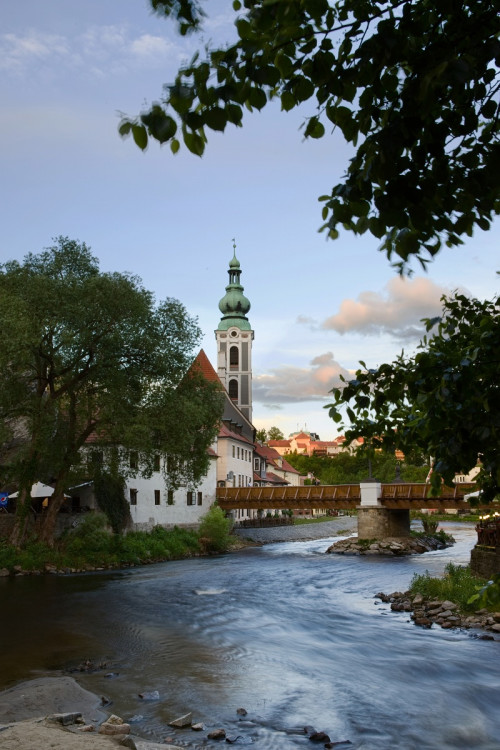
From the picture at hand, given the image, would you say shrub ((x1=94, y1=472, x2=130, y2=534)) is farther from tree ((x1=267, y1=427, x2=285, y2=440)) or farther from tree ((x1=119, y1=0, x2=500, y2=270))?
tree ((x1=267, y1=427, x2=285, y2=440))

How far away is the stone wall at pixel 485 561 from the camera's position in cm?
1814

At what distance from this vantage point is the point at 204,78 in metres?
2.76

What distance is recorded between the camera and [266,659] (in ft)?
38.8

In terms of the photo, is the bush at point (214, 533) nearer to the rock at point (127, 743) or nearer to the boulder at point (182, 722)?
the boulder at point (182, 722)

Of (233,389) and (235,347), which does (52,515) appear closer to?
(233,389)

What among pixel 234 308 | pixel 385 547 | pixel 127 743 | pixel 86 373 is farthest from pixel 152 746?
pixel 234 308

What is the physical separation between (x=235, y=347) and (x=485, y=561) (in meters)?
63.0

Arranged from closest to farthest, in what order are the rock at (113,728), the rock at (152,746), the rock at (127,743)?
the rock at (127,743) → the rock at (152,746) → the rock at (113,728)

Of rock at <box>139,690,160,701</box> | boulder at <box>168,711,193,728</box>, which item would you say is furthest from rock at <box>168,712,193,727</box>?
rock at <box>139,690,160,701</box>

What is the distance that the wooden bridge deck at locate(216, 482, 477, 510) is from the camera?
36281mm

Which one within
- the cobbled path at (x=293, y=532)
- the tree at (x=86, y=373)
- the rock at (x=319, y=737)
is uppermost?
the tree at (x=86, y=373)

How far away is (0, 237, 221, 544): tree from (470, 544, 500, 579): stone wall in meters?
11.2

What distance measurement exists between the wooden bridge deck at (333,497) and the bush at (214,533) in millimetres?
5775

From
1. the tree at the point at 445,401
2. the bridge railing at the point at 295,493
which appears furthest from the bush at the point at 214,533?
the tree at the point at 445,401
